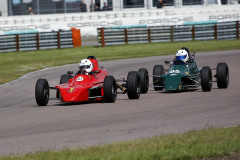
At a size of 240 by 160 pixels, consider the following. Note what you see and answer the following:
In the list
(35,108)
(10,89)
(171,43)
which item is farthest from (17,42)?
(35,108)

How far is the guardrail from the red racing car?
24.3m

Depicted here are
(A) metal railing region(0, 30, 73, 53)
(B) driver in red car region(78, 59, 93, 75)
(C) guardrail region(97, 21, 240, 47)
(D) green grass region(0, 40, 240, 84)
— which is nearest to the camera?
(B) driver in red car region(78, 59, 93, 75)

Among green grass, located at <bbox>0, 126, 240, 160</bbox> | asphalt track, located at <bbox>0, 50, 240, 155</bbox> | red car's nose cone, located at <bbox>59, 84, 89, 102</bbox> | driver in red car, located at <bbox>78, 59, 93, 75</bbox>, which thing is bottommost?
asphalt track, located at <bbox>0, 50, 240, 155</bbox>

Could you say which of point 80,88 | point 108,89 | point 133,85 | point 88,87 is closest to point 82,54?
point 133,85

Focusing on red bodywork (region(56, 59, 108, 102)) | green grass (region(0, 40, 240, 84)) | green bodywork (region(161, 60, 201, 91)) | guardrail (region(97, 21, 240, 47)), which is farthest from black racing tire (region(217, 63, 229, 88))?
guardrail (region(97, 21, 240, 47))

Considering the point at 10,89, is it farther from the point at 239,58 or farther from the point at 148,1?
the point at 148,1

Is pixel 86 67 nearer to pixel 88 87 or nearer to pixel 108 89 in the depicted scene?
pixel 88 87

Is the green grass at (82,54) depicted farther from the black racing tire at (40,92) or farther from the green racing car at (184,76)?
the black racing tire at (40,92)

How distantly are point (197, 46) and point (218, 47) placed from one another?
1628mm

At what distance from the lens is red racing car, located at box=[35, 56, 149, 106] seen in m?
12.9

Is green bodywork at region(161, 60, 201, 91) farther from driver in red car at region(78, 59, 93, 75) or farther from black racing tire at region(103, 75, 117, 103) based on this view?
black racing tire at region(103, 75, 117, 103)

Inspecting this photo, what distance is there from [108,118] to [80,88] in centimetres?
262

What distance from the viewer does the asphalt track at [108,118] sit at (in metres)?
8.58

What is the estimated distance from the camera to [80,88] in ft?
42.7
